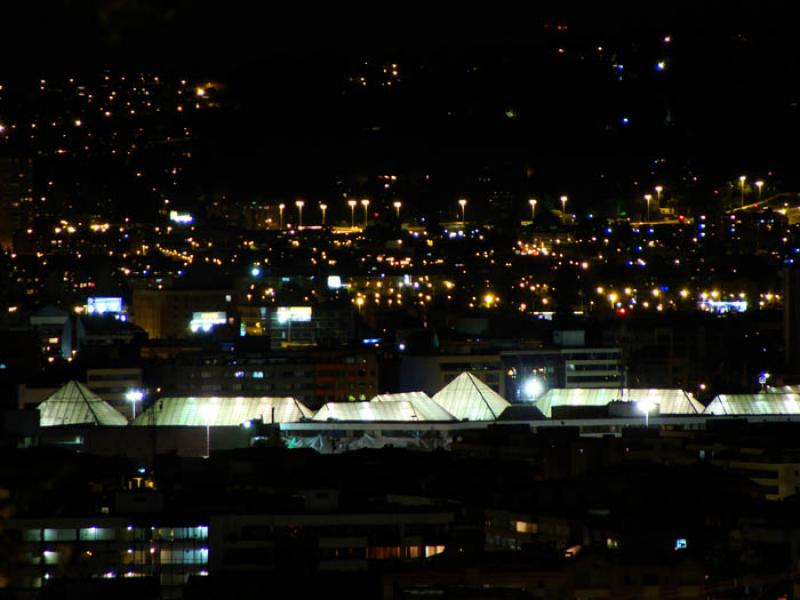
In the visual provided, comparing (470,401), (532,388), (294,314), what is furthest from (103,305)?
(470,401)

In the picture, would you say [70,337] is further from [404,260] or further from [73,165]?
[73,165]

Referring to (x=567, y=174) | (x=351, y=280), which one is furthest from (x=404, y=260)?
(x=567, y=174)

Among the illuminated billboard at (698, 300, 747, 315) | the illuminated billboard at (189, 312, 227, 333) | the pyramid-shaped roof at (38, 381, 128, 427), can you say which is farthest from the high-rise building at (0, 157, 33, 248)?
the pyramid-shaped roof at (38, 381, 128, 427)

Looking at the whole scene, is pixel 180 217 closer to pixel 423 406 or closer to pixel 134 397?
pixel 134 397

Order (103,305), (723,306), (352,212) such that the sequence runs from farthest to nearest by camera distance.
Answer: (352,212)
(723,306)
(103,305)

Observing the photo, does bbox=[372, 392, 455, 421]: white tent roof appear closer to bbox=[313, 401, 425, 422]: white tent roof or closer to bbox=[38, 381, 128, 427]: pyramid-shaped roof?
bbox=[313, 401, 425, 422]: white tent roof
